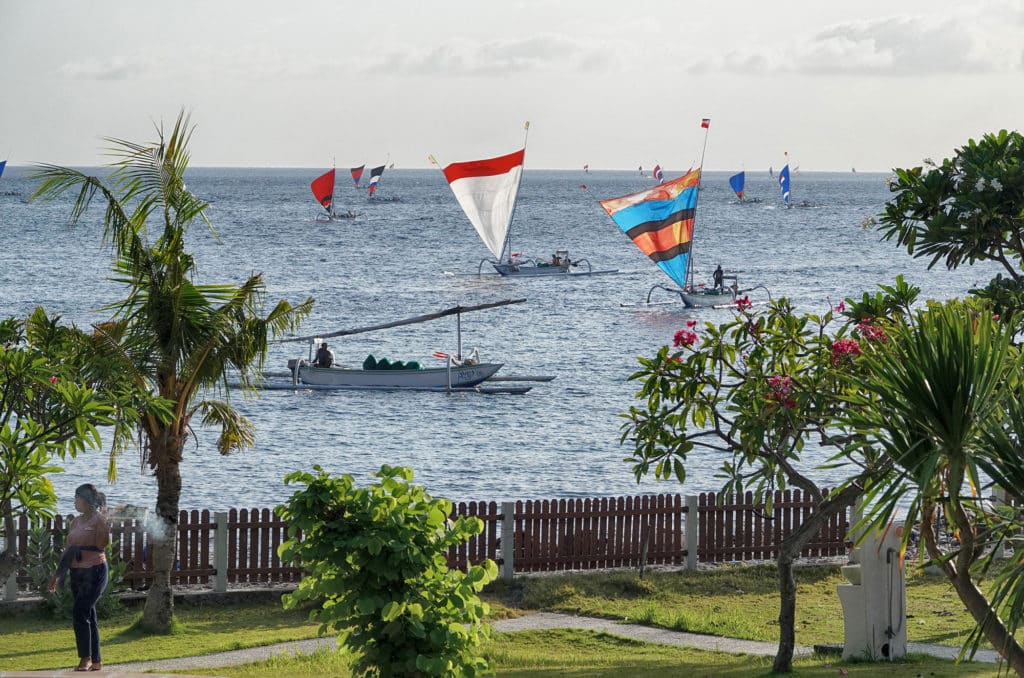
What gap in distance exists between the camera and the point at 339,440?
138 feet

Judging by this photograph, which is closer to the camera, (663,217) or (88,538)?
(88,538)

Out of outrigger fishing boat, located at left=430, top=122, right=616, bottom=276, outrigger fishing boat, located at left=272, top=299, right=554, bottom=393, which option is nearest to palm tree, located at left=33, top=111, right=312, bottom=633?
outrigger fishing boat, located at left=272, top=299, right=554, bottom=393

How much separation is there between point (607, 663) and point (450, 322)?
59601 millimetres

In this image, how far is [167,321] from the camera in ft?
50.0

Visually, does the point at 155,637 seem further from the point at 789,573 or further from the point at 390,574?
the point at 789,573

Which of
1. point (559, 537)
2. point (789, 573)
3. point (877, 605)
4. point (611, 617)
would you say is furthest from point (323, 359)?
point (789, 573)

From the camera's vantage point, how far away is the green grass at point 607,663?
12742 millimetres

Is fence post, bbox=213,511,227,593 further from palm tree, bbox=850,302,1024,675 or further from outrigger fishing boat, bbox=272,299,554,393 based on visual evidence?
outrigger fishing boat, bbox=272,299,554,393

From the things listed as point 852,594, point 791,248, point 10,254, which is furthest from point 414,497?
point 791,248

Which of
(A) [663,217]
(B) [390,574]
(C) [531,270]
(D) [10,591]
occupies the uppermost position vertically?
(A) [663,217]

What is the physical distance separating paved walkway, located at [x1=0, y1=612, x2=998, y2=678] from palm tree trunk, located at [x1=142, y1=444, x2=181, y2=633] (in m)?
1.48

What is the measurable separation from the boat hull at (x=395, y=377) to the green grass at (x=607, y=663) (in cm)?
3419

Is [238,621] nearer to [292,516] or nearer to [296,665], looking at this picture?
[296,665]

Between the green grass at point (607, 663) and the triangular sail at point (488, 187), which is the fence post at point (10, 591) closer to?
the green grass at point (607, 663)
